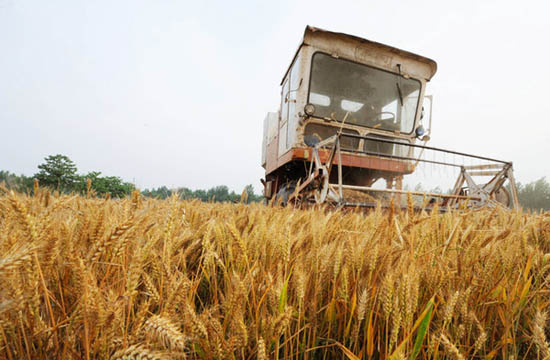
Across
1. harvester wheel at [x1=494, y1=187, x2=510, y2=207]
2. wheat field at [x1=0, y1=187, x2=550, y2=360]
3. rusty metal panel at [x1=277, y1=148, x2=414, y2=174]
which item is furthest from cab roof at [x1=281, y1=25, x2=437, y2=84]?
wheat field at [x1=0, y1=187, x2=550, y2=360]

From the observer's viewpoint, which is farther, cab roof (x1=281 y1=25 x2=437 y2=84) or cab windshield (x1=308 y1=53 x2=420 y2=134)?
cab windshield (x1=308 y1=53 x2=420 y2=134)

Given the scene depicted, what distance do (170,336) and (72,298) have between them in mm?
382

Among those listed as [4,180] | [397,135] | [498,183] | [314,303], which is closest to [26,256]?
[314,303]

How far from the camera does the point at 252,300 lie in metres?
0.67

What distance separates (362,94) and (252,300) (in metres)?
5.91

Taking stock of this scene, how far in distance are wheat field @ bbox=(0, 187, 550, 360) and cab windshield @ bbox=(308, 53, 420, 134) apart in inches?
192

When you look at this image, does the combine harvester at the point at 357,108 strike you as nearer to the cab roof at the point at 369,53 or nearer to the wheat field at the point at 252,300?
the cab roof at the point at 369,53

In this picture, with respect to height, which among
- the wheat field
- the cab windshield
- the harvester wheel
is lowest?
the wheat field

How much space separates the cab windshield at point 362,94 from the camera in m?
5.44

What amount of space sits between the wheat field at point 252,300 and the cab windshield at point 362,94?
192 inches

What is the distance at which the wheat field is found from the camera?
0.44m

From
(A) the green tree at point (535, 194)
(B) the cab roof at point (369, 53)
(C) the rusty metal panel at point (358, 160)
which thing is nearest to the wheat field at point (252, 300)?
(C) the rusty metal panel at point (358, 160)

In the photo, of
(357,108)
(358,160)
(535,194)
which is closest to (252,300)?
(358,160)

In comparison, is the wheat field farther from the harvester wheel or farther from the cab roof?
the cab roof
